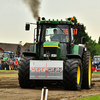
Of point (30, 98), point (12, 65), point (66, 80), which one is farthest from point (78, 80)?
point (12, 65)

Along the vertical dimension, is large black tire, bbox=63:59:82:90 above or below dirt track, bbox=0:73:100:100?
above

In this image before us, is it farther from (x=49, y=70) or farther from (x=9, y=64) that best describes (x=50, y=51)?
(x=9, y=64)

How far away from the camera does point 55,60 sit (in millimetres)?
11688

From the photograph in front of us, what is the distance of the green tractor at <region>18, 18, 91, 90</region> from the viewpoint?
11.4 metres

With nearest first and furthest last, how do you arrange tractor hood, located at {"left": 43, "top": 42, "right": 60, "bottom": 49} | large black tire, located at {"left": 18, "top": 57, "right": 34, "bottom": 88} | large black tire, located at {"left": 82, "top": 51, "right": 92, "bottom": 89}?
large black tire, located at {"left": 18, "top": 57, "right": 34, "bottom": 88}
tractor hood, located at {"left": 43, "top": 42, "right": 60, "bottom": 49}
large black tire, located at {"left": 82, "top": 51, "right": 92, "bottom": 89}

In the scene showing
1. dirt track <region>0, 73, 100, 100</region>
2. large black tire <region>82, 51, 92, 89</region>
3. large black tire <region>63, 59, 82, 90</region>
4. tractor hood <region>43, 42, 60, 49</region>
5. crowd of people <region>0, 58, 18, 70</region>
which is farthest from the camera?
crowd of people <region>0, 58, 18, 70</region>

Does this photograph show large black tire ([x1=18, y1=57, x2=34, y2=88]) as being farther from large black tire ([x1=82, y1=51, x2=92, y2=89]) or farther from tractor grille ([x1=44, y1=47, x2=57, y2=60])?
large black tire ([x1=82, y1=51, x2=92, y2=89])

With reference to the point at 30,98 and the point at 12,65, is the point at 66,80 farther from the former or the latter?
the point at 12,65

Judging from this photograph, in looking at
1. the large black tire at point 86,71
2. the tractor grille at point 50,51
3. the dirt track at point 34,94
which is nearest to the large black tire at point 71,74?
the dirt track at point 34,94

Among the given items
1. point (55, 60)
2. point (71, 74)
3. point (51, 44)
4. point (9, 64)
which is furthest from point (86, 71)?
point (9, 64)

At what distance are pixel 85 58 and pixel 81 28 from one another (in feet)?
4.32

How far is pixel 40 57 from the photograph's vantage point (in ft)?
41.3

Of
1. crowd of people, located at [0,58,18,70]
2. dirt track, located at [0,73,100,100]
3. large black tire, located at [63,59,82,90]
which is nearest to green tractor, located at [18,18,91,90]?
large black tire, located at [63,59,82,90]

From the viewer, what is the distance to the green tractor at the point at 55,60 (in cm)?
1144
